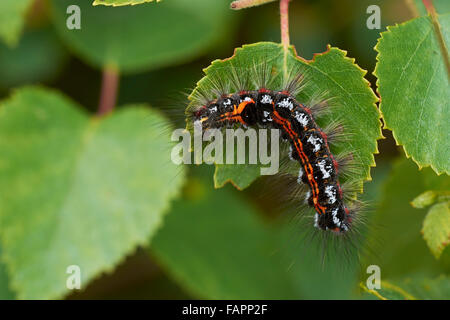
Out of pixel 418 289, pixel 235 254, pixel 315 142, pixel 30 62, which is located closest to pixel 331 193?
pixel 315 142

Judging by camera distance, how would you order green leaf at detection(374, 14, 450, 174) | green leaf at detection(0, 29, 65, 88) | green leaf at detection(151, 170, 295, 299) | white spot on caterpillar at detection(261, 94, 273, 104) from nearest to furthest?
green leaf at detection(374, 14, 450, 174), white spot on caterpillar at detection(261, 94, 273, 104), green leaf at detection(151, 170, 295, 299), green leaf at detection(0, 29, 65, 88)

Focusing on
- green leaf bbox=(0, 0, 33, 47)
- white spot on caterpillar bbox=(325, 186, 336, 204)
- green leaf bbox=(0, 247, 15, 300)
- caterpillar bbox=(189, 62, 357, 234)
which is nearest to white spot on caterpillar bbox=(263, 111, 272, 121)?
caterpillar bbox=(189, 62, 357, 234)

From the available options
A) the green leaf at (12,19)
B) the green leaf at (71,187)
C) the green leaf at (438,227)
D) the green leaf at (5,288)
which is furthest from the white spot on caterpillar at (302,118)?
the green leaf at (5,288)

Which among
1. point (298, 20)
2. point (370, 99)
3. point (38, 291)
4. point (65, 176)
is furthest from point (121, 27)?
point (370, 99)

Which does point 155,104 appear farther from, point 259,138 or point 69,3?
point 259,138

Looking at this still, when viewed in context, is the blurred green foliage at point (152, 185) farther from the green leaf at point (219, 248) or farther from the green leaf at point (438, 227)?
the green leaf at point (438, 227)

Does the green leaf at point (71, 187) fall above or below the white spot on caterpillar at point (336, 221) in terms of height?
above

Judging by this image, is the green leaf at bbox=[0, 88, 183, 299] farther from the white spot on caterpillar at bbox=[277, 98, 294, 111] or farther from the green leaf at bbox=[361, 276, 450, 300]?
the green leaf at bbox=[361, 276, 450, 300]
